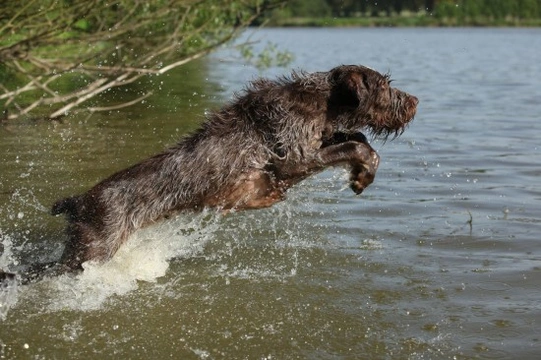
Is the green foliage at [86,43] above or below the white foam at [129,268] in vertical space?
above

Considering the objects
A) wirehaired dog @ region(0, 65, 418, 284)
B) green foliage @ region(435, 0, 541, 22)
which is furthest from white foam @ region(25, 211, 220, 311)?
green foliage @ region(435, 0, 541, 22)

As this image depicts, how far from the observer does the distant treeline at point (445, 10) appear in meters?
66.9

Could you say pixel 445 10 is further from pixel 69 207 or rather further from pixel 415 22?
pixel 69 207

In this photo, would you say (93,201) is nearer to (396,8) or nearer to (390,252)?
(390,252)

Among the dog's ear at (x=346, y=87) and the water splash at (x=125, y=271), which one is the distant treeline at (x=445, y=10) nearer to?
the water splash at (x=125, y=271)

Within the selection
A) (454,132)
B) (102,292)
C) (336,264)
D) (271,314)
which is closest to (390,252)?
(336,264)

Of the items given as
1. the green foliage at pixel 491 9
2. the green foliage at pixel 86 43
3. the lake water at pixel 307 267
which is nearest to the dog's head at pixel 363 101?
the lake water at pixel 307 267

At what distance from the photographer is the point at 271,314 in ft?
19.7

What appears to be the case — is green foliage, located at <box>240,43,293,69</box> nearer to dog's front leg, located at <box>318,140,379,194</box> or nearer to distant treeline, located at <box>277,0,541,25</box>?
dog's front leg, located at <box>318,140,379,194</box>

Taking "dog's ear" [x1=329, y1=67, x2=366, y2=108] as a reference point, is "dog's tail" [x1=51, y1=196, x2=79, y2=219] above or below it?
below

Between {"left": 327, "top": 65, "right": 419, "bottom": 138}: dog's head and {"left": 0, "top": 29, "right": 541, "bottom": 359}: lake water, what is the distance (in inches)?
20.9

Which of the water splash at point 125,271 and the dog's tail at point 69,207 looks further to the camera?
the dog's tail at point 69,207

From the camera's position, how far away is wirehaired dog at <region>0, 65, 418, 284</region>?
6.54 meters

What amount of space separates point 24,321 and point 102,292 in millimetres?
677
